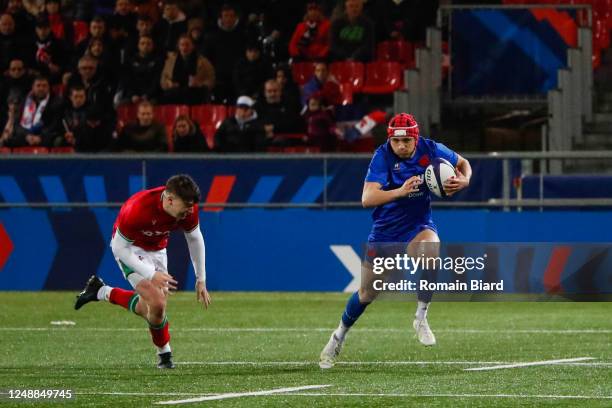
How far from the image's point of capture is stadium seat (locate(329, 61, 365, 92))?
23906 millimetres

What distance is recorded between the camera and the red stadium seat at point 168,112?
930 inches

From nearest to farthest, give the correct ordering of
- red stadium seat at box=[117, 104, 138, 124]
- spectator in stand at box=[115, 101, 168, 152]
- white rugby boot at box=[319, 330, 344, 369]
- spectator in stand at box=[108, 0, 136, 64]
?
white rugby boot at box=[319, 330, 344, 369] < spectator in stand at box=[115, 101, 168, 152] < red stadium seat at box=[117, 104, 138, 124] < spectator in stand at box=[108, 0, 136, 64]

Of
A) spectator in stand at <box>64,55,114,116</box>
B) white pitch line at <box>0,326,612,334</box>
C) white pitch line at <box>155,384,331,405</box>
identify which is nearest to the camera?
white pitch line at <box>155,384,331,405</box>

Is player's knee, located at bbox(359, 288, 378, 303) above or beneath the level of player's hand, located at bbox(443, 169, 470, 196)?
beneath

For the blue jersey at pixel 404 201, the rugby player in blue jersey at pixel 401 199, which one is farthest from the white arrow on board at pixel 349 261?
the blue jersey at pixel 404 201

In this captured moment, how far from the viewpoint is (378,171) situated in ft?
39.9

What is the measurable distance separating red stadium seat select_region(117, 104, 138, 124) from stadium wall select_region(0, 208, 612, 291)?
4.10m

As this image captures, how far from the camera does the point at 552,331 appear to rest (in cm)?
1509

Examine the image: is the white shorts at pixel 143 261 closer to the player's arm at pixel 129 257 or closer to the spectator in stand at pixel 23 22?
the player's arm at pixel 129 257

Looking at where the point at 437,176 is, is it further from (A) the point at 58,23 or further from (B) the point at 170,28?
(A) the point at 58,23

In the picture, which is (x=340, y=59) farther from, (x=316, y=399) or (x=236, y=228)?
(x=316, y=399)

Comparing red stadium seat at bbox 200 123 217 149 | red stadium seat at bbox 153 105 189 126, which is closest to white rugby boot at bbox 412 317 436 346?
red stadium seat at bbox 200 123 217 149

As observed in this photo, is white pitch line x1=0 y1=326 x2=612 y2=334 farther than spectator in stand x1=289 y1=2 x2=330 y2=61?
No

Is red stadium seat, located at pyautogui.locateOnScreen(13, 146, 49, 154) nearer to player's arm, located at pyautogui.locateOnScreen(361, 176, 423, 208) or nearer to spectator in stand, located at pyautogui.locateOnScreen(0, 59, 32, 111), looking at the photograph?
spectator in stand, located at pyautogui.locateOnScreen(0, 59, 32, 111)
